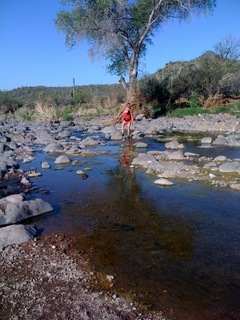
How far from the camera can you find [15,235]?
4.40m

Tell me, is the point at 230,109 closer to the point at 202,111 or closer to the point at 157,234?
the point at 202,111

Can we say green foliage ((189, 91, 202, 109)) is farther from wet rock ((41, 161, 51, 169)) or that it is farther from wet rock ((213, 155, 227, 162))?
wet rock ((41, 161, 51, 169))

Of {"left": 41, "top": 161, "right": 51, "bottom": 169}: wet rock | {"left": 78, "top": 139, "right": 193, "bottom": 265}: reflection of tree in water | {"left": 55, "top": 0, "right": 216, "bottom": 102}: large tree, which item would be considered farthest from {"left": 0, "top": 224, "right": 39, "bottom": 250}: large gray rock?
{"left": 55, "top": 0, "right": 216, "bottom": 102}: large tree

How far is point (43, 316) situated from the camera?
2.93m

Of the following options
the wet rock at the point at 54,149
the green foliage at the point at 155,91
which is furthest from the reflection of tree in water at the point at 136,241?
the green foliage at the point at 155,91

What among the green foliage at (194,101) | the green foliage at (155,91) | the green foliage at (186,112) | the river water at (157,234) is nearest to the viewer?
the river water at (157,234)

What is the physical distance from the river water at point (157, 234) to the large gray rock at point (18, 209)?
17 centimetres

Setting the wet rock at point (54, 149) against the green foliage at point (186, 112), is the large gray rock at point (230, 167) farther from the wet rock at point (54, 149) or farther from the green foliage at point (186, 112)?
the green foliage at point (186, 112)

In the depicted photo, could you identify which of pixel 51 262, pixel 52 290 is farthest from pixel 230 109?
A: pixel 52 290

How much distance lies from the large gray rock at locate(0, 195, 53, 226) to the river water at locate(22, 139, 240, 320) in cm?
17

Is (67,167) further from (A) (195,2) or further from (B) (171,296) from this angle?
(A) (195,2)

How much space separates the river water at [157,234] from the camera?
10.8 feet

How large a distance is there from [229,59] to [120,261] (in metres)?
26.7

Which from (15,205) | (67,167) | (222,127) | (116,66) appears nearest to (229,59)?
(116,66)
